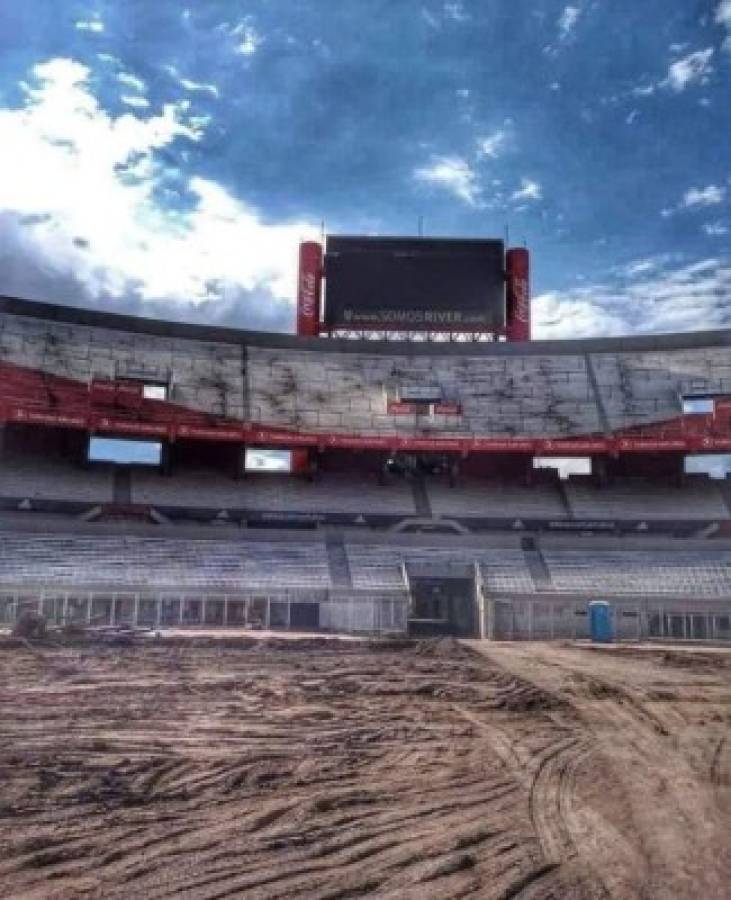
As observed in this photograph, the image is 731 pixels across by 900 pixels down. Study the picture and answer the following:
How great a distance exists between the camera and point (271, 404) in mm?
42344

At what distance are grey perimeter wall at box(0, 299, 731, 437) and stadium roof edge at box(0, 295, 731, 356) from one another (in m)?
0.07

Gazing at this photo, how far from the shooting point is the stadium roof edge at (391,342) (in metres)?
44.5

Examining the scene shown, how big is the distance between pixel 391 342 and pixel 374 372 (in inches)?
111

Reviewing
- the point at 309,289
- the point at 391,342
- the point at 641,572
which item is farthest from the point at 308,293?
the point at 641,572

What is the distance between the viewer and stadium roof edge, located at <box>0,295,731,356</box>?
44500 mm

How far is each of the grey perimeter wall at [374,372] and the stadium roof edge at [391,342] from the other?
67mm

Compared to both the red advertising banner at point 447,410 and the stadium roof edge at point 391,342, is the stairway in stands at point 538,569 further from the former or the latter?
the stadium roof edge at point 391,342

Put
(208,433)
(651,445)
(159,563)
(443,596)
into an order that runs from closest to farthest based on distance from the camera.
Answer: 1. (159,563)
2. (443,596)
3. (208,433)
4. (651,445)

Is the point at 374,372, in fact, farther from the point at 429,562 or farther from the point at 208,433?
the point at 429,562

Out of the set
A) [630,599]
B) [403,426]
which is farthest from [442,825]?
[403,426]

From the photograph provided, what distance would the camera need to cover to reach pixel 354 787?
888 cm

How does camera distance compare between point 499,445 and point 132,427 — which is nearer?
point 132,427

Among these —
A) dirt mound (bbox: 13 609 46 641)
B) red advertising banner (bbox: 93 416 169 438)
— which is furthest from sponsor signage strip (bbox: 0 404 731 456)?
dirt mound (bbox: 13 609 46 641)

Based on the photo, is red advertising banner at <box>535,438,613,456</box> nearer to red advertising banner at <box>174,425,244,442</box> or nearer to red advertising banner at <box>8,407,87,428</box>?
red advertising banner at <box>174,425,244,442</box>
